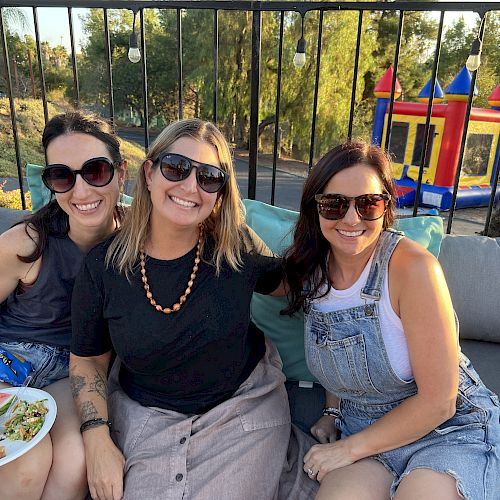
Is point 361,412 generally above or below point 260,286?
below

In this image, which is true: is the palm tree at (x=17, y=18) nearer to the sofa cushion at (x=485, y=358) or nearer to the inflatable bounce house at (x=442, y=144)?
the inflatable bounce house at (x=442, y=144)

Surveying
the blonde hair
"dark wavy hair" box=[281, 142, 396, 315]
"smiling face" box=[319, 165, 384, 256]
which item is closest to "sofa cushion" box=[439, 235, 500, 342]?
"dark wavy hair" box=[281, 142, 396, 315]

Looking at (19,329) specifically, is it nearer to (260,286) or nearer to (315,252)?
(260,286)

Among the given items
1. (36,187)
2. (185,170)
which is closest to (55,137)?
(185,170)

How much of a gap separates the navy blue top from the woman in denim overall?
89 centimetres

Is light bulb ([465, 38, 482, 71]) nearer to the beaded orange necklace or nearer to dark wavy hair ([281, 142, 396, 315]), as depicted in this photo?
dark wavy hair ([281, 142, 396, 315])

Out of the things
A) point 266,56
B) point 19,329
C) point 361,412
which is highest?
point 266,56

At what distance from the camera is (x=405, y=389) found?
1562 millimetres

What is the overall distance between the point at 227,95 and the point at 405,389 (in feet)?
48.7

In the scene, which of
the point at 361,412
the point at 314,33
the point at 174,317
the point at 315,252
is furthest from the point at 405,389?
the point at 314,33

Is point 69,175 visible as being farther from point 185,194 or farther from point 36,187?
point 36,187

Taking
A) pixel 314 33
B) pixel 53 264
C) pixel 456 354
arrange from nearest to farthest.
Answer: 1. pixel 456 354
2. pixel 53 264
3. pixel 314 33

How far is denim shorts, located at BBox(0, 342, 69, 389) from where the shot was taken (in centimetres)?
185

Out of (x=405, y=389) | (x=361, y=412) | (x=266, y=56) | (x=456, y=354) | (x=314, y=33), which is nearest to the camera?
(x=456, y=354)
